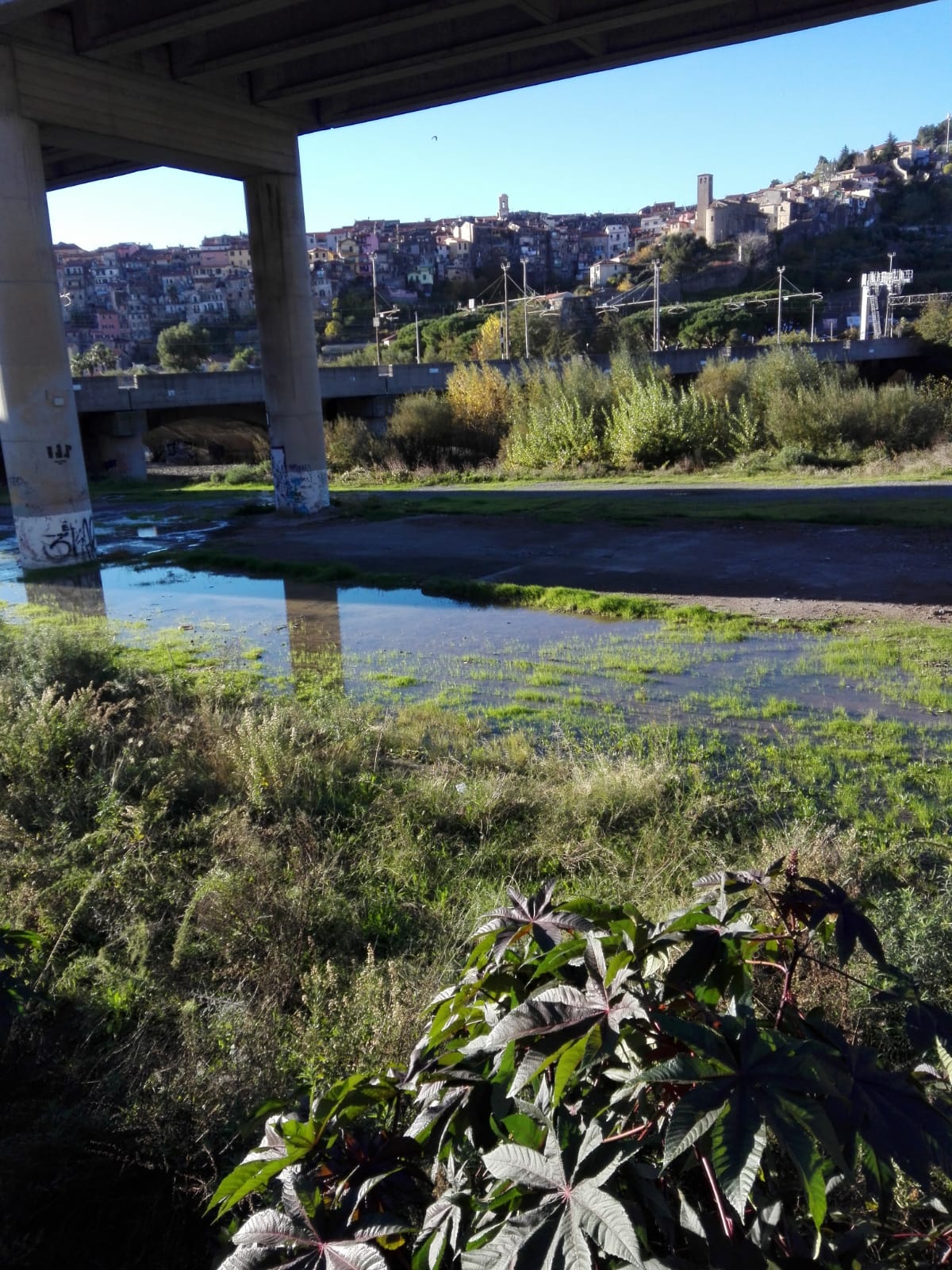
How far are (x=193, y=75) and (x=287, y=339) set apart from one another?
628 centimetres

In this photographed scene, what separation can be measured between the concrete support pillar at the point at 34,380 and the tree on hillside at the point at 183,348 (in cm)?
6371

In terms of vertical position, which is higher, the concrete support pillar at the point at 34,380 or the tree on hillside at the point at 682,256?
the tree on hillside at the point at 682,256

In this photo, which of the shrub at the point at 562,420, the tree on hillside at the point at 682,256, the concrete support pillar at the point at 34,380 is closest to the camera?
the concrete support pillar at the point at 34,380

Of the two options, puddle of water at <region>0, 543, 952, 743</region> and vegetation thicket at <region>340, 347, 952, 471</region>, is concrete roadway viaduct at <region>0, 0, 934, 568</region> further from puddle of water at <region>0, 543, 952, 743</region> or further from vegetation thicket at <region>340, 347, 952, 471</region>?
vegetation thicket at <region>340, 347, 952, 471</region>

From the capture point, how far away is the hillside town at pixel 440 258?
5049 inches

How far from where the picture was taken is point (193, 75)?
20266 mm

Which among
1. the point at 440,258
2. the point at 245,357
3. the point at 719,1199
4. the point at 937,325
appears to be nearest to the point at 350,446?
the point at 719,1199

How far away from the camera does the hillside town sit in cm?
12825

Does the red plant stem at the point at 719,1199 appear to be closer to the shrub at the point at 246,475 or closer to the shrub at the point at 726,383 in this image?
the shrub at the point at 726,383

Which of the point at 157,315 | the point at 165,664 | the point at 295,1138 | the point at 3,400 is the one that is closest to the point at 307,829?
the point at 295,1138

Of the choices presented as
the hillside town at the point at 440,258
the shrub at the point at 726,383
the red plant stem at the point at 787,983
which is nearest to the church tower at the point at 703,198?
the hillside town at the point at 440,258

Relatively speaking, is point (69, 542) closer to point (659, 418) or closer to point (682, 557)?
point (682, 557)

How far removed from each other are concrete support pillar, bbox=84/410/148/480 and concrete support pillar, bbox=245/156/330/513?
605 inches

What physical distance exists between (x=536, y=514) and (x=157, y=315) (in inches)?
6358
